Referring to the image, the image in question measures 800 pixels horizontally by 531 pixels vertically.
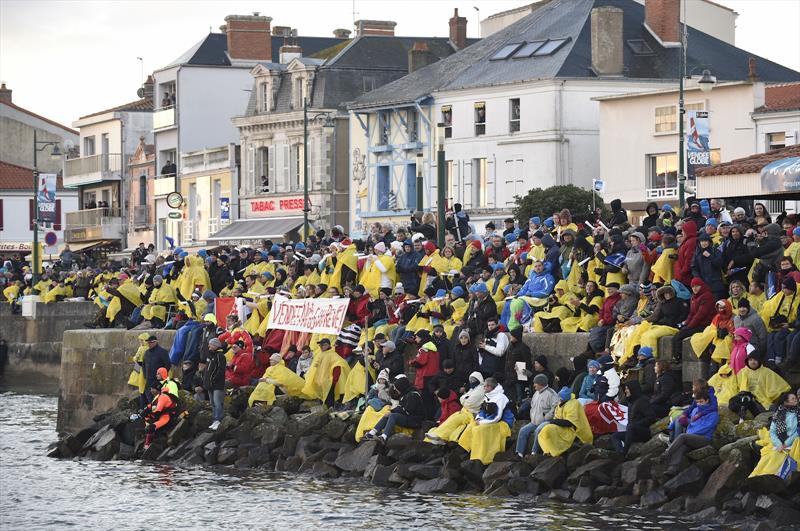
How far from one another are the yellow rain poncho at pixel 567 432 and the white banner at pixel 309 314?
6.61m

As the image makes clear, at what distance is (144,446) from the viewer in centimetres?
3167

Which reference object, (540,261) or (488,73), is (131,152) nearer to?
(488,73)

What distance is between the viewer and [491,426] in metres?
25.0

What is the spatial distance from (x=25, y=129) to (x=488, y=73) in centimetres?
3782

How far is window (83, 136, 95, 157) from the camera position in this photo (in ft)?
271

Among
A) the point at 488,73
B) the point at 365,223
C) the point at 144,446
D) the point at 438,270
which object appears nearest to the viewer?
the point at 438,270

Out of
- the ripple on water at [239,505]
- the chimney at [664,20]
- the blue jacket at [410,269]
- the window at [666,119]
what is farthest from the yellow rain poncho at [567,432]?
the chimney at [664,20]

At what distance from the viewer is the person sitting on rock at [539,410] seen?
24469 millimetres

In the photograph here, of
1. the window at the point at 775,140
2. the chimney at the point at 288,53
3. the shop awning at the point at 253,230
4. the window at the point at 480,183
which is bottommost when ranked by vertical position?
→ the shop awning at the point at 253,230

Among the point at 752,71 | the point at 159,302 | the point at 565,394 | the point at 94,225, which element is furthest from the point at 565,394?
the point at 94,225

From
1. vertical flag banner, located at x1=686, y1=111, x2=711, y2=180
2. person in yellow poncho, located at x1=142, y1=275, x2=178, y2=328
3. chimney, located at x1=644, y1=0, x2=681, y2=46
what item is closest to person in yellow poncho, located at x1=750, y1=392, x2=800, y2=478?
vertical flag banner, located at x1=686, y1=111, x2=711, y2=180

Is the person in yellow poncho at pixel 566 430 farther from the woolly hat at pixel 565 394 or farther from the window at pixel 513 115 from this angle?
the window at pixel 513 115

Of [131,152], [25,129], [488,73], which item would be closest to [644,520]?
[488,73]

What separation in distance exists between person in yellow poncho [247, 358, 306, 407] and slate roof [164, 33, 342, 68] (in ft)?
146
